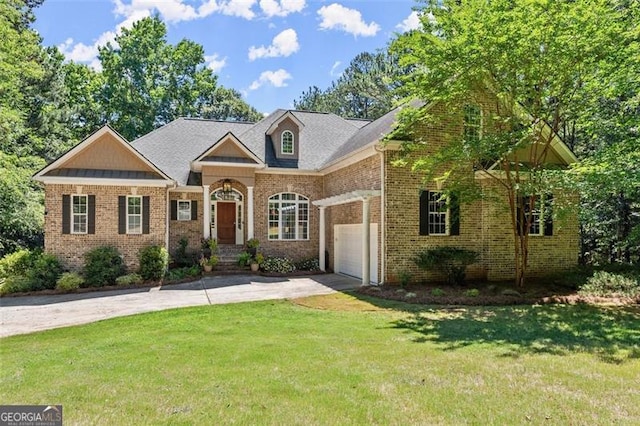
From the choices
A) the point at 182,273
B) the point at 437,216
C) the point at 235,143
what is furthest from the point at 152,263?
the point at 437,216

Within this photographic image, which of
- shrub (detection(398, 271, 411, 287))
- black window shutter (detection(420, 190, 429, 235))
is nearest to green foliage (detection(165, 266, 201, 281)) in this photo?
shrub (detection(398, 271, 411, 287))

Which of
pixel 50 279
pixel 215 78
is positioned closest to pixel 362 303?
pixel 50 279

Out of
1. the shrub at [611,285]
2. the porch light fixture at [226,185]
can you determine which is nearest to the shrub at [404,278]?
the shrub at [611,285]

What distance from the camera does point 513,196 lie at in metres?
12.3

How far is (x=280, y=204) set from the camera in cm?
1866

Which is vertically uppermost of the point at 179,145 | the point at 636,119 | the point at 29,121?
the point at 29,121

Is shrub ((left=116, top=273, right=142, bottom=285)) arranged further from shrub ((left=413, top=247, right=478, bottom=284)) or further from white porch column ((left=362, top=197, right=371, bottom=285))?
shrub ((left=413, top=247, right=478, bottom=284))

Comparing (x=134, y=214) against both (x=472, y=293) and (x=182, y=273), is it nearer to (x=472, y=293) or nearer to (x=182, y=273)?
(x=182, y=273)

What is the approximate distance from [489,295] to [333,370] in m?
7.90

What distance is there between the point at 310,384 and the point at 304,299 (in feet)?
21.2

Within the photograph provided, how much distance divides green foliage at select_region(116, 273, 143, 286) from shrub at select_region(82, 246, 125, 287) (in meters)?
0.26

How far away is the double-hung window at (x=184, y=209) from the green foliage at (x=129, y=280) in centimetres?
418

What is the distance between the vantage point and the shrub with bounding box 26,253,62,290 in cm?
1340

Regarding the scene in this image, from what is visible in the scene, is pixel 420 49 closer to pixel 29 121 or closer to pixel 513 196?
pixel 513 196
